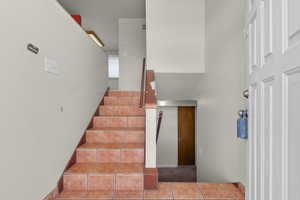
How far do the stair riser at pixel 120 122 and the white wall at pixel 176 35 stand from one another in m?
1.05

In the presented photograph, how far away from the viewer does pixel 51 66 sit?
1943 millimetres

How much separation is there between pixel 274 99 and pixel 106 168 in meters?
1.96

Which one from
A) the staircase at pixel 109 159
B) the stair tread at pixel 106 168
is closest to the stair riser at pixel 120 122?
the staircase at pixel 109 159

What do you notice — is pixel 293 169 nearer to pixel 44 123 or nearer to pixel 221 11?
pixel 44 123

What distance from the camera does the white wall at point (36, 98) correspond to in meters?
1.36

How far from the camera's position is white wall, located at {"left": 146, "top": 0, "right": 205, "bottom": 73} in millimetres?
3816

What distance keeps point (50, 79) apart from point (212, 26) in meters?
2.45

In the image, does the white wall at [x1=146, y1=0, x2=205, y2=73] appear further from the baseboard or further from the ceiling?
the baseboard

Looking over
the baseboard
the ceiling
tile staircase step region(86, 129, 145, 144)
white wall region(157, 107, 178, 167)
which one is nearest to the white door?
tile staircase step region(86, 129, 145, 144)

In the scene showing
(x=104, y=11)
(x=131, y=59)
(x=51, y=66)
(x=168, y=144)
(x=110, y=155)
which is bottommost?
(x=168, y=144)

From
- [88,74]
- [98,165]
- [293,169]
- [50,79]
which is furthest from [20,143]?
[88,74]

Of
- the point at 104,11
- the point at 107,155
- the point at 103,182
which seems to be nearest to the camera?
the point at 103,182

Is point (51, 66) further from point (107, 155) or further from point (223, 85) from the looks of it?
point (223, 85)

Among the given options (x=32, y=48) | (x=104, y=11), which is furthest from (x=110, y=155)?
(x=104, y=11)
